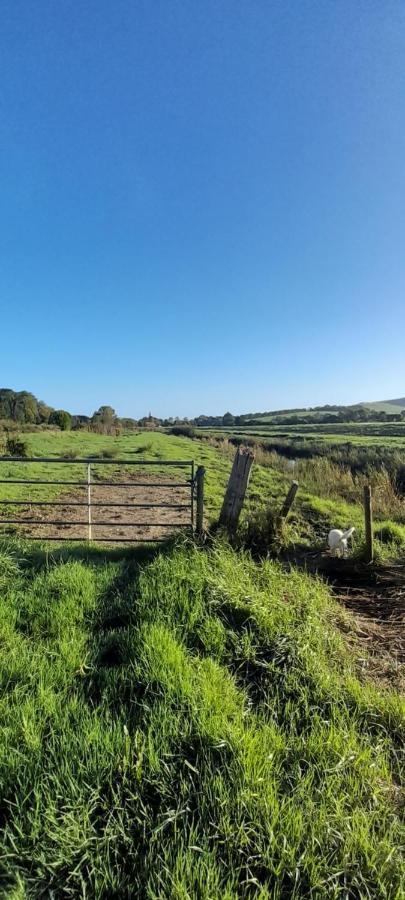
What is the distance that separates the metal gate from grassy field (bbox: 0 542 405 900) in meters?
2.65

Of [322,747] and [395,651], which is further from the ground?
[322,747]

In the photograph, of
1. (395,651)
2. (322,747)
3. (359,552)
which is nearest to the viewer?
(322,747)

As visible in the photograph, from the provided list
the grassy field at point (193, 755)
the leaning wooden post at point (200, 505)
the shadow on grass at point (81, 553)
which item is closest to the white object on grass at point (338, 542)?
the leaning wooden post at point (200, 505)

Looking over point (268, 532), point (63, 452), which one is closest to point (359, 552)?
point (268, 532)

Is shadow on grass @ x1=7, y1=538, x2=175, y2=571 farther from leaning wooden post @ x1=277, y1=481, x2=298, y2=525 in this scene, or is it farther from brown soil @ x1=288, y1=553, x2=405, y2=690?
brown soil @ x1=288, y1=553, x2=405, y2=690

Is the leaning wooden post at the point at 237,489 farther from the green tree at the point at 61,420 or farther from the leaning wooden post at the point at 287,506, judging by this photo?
the green tree at the point at 61,420

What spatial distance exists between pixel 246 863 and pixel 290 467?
17894mm

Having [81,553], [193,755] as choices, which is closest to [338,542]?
[81,553]

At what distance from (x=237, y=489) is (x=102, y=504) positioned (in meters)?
2.07

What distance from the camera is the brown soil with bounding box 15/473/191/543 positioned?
7.28m

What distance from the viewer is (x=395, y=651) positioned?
13.2ft

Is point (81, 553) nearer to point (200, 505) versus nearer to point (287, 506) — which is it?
point (200, 505)

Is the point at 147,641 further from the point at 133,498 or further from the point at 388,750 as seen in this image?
the point at 133,498

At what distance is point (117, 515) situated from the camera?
37.7ft
